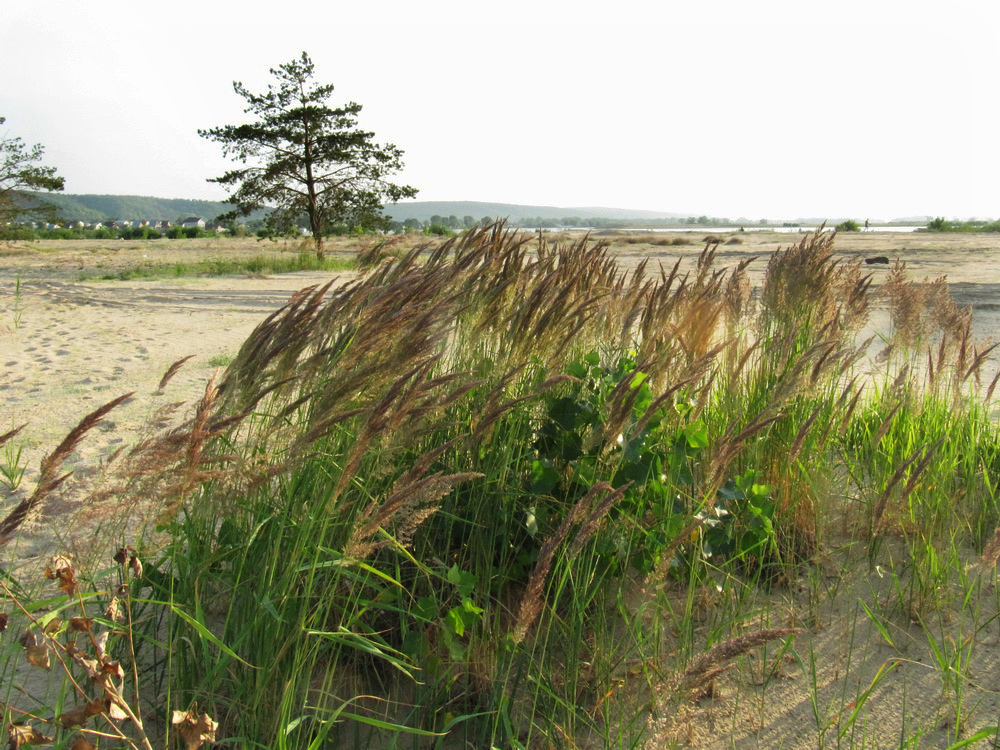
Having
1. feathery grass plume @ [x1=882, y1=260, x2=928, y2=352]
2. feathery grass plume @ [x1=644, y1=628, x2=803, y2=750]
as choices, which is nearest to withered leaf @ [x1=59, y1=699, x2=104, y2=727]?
feathery grass plume @ [x1=644, y1=628, x2=803, y2=750]

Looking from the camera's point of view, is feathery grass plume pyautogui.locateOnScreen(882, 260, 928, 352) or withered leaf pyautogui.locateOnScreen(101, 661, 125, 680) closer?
withered leaf pyautogui.locateOnScreen(101, 661, 125, 680)

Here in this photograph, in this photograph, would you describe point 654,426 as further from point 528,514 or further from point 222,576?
point 222,576

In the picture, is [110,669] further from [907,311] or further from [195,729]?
[907,311]

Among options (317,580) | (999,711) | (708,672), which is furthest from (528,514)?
(999,711)

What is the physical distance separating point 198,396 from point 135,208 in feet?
584

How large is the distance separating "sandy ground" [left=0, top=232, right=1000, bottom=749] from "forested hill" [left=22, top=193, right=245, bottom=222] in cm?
14110

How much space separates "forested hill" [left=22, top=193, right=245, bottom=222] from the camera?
142125 mm

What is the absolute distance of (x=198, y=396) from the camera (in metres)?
5.07

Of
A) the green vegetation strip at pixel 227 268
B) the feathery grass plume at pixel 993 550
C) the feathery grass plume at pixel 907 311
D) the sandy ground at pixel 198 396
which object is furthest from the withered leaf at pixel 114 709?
the green vegetation strip at pixel 227 268

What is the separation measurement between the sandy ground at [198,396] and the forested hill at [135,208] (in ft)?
463

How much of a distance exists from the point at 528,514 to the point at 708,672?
1022 mm

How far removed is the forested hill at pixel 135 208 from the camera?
142125mm

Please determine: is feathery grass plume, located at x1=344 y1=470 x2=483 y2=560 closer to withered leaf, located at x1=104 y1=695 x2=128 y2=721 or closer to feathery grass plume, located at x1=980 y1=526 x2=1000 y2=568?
withered leaf, located at x1=104 y1=695 x2=128 y2=721

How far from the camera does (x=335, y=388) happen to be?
1.75m
